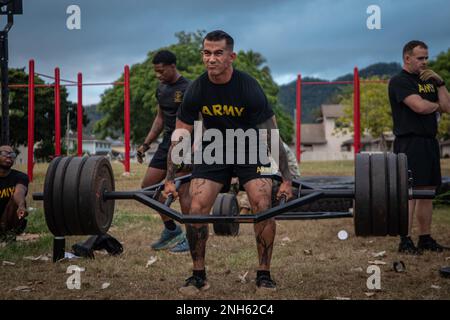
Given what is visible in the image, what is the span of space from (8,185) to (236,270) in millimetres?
2846

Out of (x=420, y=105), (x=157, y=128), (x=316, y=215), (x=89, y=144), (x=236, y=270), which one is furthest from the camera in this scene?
(x=89, y=144)

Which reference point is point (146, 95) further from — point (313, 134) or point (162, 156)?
point (313, 134)

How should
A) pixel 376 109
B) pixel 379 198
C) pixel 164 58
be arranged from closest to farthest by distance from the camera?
pixel 379 198, pixel 164 58, pixel 376 109

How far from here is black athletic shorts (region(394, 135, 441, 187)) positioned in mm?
5641

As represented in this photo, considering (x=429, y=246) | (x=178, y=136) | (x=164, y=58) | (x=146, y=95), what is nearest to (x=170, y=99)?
(x=164, y=58)

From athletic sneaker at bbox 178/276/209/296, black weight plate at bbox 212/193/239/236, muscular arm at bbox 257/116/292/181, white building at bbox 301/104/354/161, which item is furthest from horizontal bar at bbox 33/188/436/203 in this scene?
white building at bbox 301/104/354/161

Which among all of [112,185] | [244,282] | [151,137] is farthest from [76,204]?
[151,137]

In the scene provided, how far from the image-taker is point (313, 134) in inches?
2857

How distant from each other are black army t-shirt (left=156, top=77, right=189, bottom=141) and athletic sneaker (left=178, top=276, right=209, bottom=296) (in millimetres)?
2299

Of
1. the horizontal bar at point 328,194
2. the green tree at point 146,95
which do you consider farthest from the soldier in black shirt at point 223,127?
the green tree at point 146,95

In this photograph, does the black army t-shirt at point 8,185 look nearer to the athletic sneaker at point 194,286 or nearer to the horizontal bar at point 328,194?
the horizontal bar at point 328,194

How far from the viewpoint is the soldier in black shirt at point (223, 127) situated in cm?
404

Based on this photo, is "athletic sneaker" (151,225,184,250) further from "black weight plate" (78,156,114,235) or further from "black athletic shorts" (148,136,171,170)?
"black weight plate" (78,156,114,235)
